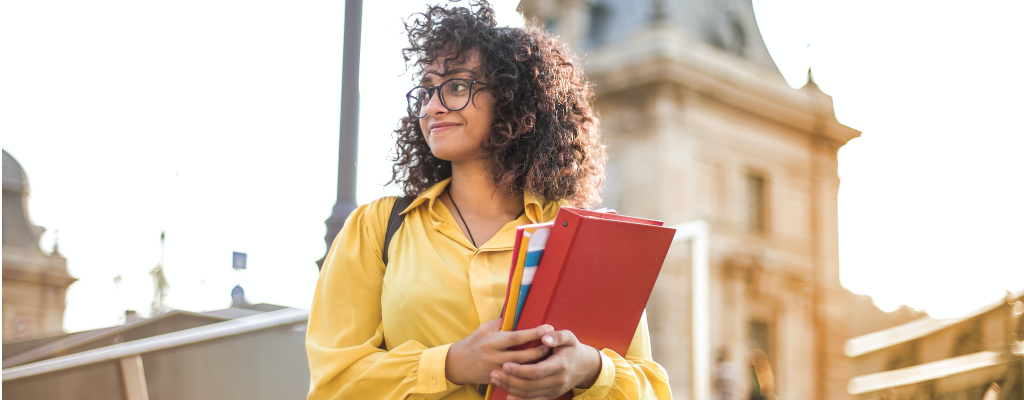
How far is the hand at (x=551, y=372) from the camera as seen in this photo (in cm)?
129

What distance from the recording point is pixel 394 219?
5.39 ft

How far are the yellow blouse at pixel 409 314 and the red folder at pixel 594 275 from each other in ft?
0.26

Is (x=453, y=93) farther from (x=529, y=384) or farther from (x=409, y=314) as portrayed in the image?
(x=529, y=384)

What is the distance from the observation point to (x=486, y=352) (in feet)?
4.37

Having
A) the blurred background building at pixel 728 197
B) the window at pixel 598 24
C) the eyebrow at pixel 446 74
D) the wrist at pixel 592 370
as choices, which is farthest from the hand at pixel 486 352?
the window at pixel 598 24

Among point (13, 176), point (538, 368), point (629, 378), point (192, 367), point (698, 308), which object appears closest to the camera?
point (538, 368)

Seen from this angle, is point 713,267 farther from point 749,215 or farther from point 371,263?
point 371,263

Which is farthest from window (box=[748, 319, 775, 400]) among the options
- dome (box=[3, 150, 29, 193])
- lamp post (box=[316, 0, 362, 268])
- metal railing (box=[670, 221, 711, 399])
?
dome (box=[3, 150, 29, 193])

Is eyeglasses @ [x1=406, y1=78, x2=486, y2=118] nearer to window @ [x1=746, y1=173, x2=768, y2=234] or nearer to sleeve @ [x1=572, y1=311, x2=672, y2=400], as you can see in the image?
sleeve @ [x1=572, y1=311, x2=672, y2=400]

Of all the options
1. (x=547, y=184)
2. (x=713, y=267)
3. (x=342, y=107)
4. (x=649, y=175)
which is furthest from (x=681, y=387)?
(x=547, y=184)

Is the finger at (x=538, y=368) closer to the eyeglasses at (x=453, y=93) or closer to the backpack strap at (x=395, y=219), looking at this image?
the backpack strap at (x=395, y=219)

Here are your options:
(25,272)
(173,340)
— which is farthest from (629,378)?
(25,272)

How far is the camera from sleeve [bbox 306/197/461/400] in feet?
4.62

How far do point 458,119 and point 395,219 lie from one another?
0.26 metres
